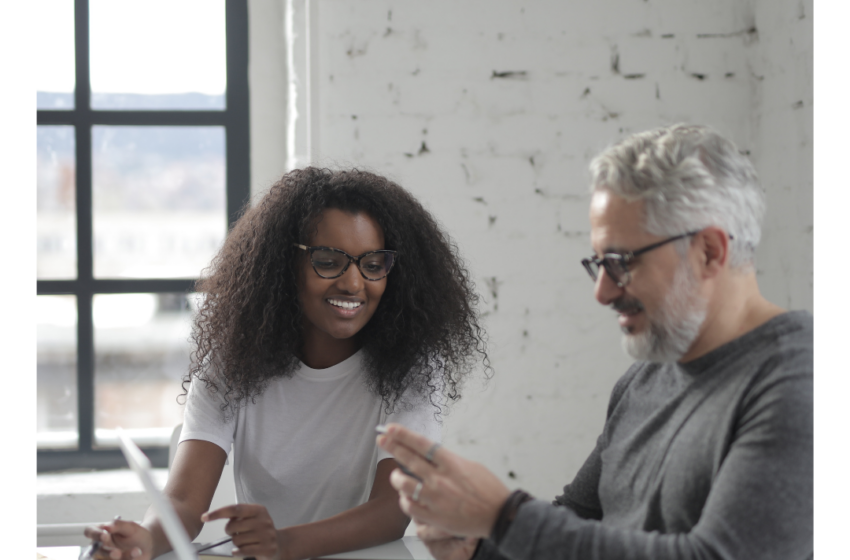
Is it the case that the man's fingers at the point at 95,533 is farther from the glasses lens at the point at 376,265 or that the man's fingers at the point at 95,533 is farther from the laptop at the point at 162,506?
the glasses lens at the point at 376,265

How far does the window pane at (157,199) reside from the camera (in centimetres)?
244

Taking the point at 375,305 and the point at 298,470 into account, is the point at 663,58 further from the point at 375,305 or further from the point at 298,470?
the point at 298,470

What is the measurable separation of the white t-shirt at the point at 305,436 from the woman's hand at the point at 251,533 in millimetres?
277

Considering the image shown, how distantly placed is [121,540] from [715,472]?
38.2 inches

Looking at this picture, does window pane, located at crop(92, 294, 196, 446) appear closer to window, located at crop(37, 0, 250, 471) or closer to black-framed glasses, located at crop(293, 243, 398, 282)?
window, located at crop(37, 0, 250, 471)

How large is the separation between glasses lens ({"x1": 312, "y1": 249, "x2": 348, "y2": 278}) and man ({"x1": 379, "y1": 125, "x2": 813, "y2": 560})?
0.57 meters

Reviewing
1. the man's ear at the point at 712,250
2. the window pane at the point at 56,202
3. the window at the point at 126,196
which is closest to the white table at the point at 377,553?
the man's ear at the point at 712,250

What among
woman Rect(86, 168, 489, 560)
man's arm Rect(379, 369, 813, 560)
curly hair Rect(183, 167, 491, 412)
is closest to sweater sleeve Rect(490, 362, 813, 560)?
man's arm Rect(379, 369, 813, 560)

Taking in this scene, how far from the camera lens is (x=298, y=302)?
5.26 ft

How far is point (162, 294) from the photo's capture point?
97.3 inches

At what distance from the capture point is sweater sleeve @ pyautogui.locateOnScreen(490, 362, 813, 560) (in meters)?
0.88

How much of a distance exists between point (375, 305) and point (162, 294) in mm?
1213

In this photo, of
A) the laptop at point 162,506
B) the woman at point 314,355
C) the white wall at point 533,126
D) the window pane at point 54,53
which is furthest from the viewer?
the window pane at point 54,53

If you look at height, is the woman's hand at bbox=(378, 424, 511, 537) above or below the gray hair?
below
